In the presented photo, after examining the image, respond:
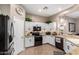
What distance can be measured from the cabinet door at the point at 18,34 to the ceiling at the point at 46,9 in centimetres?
27

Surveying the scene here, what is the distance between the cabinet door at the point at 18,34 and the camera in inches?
55.9

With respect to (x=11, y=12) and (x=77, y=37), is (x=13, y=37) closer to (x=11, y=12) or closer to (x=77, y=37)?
(x=11, y=12)

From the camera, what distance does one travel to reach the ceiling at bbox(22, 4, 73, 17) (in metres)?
1.38

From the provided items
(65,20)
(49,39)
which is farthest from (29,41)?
(65,20)

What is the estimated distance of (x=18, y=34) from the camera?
1.48 meters

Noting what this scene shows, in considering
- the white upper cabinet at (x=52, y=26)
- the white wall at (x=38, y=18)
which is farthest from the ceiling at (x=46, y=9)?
the white upper cabinet at (x=52, y=26)

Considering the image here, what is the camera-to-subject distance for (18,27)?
57.0 inches

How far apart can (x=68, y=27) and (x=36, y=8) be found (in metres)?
0.71

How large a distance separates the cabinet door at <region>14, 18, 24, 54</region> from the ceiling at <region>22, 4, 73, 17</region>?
0.27m

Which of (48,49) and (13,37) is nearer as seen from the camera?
(13,37)

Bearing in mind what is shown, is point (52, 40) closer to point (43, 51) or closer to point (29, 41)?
point (43, 51)

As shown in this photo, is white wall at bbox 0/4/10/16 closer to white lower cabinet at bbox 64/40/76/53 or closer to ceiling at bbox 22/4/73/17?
ceiling at bbox 22/4/73/17
